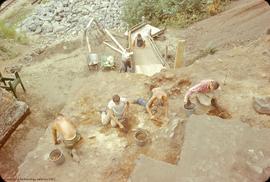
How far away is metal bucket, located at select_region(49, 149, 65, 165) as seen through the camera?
764 centimetres

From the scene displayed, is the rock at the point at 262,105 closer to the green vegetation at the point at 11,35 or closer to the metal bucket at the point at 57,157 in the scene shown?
the metal bucket at the point at 57,157

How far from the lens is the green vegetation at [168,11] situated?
14875mm

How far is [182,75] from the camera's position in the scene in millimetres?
10281

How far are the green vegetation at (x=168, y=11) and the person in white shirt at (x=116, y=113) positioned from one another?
7.47 meters

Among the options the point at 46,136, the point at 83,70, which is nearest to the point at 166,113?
the point at 46,136

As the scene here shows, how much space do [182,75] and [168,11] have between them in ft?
18.7

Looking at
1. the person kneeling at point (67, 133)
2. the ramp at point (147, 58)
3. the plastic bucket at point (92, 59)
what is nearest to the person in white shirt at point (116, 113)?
the person kneeling at point (67, 133)

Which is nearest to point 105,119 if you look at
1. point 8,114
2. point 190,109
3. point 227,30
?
point 190,109

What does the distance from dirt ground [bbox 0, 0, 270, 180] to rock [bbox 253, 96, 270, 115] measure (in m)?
0.14

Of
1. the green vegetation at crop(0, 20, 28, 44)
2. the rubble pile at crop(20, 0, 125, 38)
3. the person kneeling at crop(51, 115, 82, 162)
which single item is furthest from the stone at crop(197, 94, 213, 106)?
the green vegetation at crop(0, 20, 28, 44)

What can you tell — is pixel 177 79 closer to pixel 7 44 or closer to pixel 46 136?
pixel 46 136

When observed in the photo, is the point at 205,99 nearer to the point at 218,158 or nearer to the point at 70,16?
the point at 218,158

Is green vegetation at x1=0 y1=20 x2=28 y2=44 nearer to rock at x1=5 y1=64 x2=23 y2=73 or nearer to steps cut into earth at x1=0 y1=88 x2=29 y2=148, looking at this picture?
rock at x1=5 y1=64 x2=23 y2=73

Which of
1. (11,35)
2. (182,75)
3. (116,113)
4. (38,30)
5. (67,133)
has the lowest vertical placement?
(38,30)
